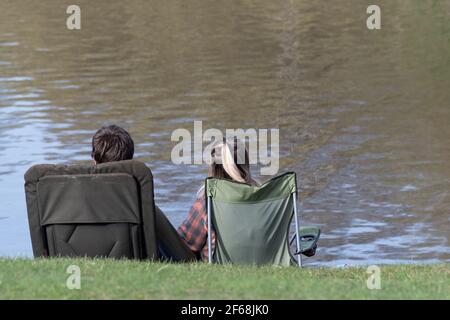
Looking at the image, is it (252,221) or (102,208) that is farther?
(252,221)

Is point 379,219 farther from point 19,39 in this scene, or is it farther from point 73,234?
point 19,39

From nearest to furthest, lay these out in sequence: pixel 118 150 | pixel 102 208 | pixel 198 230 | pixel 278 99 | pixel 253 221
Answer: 1. pixel 102 208
2. pixel 118 150
3. pixel 253 221
4. pixel 198 230
5. pixel 278 99

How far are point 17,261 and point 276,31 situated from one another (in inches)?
734

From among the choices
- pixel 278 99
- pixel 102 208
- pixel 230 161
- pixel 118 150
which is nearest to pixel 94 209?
pixel 102 208

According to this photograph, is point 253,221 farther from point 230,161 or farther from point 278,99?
point 278,99

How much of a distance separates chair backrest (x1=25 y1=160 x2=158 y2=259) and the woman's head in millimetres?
822

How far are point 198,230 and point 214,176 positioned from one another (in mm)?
368

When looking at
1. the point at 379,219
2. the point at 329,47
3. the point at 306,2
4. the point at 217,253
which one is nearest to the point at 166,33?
the point at 329,47

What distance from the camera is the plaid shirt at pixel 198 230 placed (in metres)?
7.22

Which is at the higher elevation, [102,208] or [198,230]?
[102,208]

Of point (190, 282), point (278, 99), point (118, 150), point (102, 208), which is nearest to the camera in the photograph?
point (190, 282)

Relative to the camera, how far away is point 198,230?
725cm

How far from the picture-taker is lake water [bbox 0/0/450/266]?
1152cm

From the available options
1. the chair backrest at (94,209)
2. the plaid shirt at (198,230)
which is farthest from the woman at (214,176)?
the chair backrest at (94,209)
